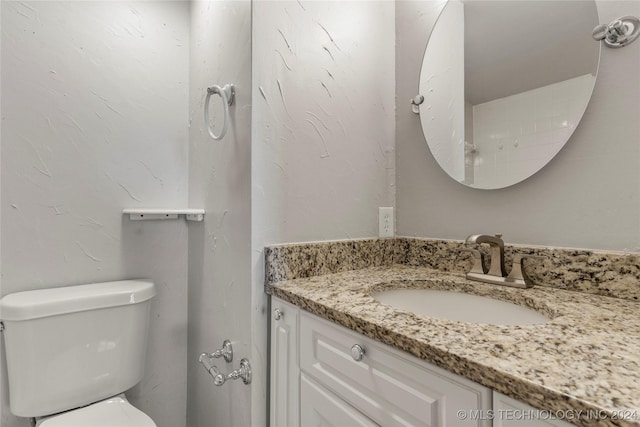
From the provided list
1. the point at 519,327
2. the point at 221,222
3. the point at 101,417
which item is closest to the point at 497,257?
the point at 519,327

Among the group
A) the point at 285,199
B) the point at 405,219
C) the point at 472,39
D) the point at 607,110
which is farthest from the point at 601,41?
the point at 285,199

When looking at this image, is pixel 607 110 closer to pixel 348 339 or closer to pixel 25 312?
pixel 348 339

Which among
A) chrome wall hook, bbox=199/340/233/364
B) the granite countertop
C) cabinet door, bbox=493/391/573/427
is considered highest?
the granite countertop

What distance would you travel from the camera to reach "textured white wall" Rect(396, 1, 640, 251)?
0.74 m

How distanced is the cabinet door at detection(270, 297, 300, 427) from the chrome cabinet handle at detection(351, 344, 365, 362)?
0.22m

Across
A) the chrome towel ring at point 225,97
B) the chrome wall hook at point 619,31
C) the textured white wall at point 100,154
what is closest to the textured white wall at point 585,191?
the chrome wall hook at point 619,31

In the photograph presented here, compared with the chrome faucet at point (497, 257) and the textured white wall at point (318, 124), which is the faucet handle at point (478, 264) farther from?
the textured white wall at point (318, 124)

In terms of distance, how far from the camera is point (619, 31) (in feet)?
2.48

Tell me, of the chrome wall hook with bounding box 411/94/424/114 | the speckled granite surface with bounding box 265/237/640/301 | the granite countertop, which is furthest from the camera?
the chrome wall hook with bounding box 411/94/424/114

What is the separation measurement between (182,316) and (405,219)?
103cm

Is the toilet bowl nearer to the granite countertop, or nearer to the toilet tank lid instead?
the toilet tank lid

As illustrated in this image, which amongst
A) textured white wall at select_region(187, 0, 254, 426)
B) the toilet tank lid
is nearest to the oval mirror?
textured white wall at select_region(187, 0, 254, 426)

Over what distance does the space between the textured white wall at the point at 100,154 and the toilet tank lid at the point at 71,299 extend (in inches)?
2.8

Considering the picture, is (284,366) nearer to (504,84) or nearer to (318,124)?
(318,124)
